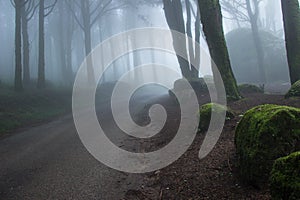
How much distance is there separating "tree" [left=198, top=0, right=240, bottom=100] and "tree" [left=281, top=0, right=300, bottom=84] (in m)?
1.92

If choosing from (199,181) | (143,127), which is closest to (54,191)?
(199,181)

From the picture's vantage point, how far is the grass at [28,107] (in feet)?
39.2

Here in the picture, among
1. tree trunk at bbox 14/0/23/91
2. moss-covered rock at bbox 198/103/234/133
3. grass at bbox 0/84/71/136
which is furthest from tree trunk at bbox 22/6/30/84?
moss-covered rock at bbox 198/103/234/133

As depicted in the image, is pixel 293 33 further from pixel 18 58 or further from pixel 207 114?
pixel 18 58

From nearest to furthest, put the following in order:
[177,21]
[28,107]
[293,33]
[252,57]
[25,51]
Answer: [293,33], [28,107], [177,21], [25,51], [252,57]

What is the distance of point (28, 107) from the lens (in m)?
14.7

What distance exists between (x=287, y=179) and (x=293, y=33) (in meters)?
7.77

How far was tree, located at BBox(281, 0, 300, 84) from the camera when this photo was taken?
895 cm

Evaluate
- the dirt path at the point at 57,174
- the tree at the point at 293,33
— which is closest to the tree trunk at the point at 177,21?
the tree at the point at 293,33

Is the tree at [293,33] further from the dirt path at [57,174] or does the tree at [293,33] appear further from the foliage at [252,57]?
the foliage at [252,57]

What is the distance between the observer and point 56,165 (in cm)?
609

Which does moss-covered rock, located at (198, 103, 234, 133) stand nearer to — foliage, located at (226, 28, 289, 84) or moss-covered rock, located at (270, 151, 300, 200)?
moss-covered rock, located at (270, 151, 300, 200)

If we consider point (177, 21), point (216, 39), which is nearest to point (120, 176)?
point (216, 39)

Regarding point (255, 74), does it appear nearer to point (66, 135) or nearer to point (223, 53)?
point (223, 53)
